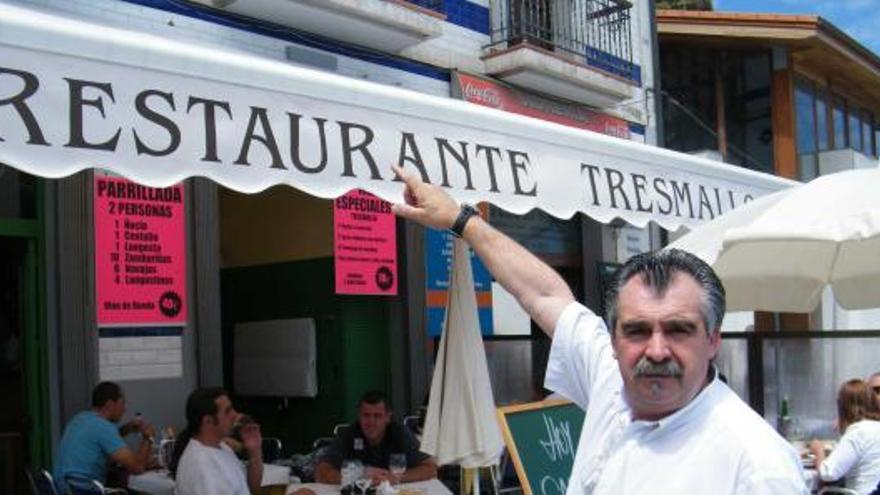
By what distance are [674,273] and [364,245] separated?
6.83 metres

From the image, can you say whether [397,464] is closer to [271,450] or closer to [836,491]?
[271,450]

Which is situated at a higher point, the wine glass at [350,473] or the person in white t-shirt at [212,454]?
the person in white t-shirt at [212,454]

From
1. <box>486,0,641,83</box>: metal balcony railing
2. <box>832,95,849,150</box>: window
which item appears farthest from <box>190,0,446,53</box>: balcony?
<box>832,95,849,150</box>: window

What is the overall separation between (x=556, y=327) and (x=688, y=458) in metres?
0.70

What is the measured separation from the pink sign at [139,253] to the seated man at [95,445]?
2.60 feet

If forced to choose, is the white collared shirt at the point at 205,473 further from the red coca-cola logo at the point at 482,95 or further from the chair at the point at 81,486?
the red coca-cola logo at the point at 482,95

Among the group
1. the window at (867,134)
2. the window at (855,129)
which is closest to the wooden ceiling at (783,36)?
the window at (855,129)

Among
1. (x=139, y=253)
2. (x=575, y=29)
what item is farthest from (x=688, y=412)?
(x=575, y=29)

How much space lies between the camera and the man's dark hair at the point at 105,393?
6301 millimetres

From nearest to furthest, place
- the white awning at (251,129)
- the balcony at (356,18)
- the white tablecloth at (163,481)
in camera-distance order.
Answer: the white awning at (251,129) → the white tablecloth at (163,481) → the balcony at (356,18)

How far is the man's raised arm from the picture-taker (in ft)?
8.29

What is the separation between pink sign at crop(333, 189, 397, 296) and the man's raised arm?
5.60 meters

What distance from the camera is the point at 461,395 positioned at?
4.95m

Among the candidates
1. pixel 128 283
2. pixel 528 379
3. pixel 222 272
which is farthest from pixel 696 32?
pixel 128 283
